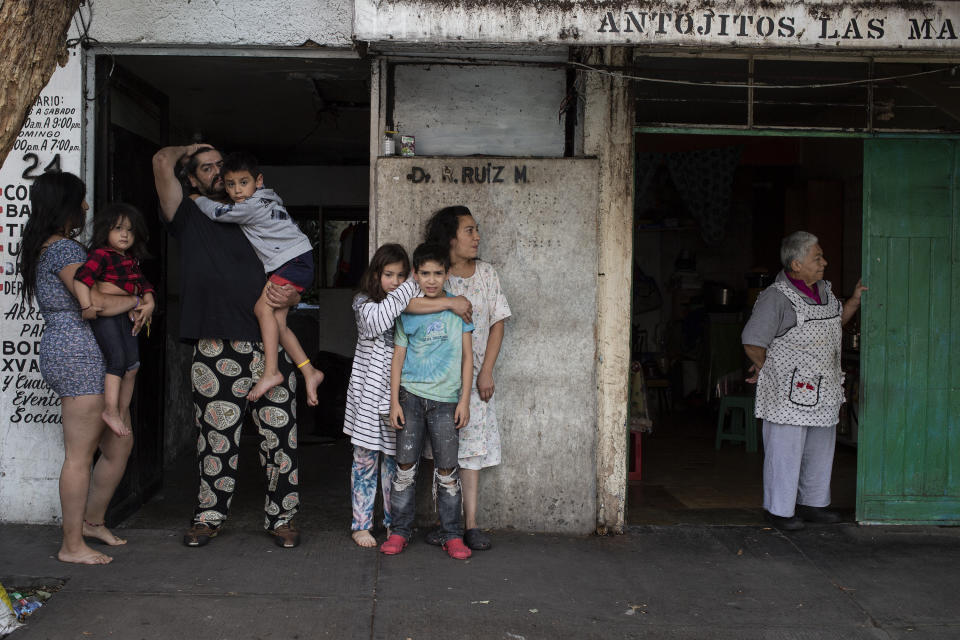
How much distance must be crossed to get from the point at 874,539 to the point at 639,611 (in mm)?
1995

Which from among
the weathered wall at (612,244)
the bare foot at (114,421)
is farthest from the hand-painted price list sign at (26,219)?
the weathered wall at (612,244)

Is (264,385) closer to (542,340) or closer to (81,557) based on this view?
(81,557)

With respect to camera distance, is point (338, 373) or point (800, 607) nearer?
point (800, 607)

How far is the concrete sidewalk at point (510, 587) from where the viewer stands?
12.9 feet

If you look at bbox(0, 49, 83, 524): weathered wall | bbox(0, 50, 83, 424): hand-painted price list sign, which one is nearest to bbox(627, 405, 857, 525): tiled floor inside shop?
bbox(0, 49, 83, 524): weathered wall

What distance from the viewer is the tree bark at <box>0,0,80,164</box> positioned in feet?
11.3

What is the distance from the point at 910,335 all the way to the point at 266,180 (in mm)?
6609

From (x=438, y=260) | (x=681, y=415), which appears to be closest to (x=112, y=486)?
(x=438, y=260)

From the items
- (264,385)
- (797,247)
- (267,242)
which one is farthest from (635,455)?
(267,242)

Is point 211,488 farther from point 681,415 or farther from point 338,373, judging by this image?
point 681,415

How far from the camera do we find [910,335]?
18.0ft

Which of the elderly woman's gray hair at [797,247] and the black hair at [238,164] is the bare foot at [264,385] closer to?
the black hair at [238,164]

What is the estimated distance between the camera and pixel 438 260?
15.2ft

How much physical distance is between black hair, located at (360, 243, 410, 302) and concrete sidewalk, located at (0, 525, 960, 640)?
4.68 feet
